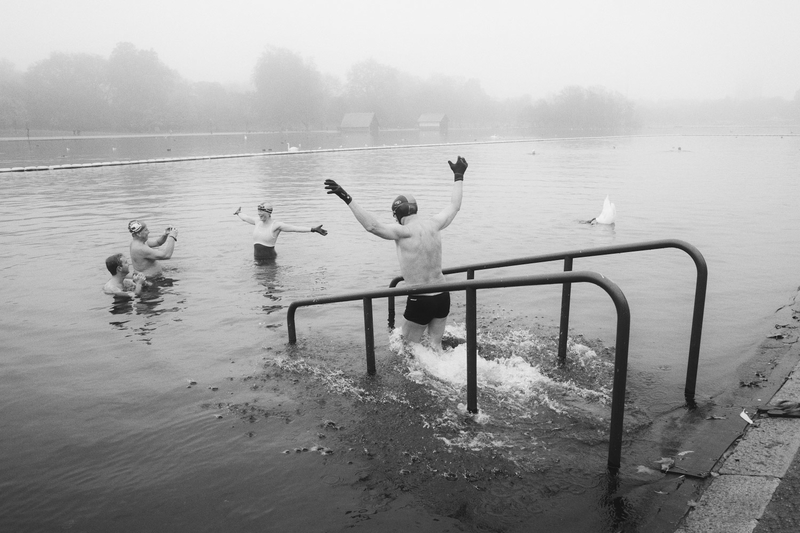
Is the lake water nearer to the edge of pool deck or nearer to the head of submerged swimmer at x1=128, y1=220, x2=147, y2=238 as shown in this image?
the edge of pool deck

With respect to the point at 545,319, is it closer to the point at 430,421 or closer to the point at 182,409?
the point at 430,421

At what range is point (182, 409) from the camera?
5.58m

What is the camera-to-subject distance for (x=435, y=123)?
4131 inches

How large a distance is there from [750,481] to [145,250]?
8.98m

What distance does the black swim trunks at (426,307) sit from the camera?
599 centimetres

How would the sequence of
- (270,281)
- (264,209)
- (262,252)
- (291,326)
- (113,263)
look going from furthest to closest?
(262,252) < (264,209) < (270,281) < (113,263) < (291,326)

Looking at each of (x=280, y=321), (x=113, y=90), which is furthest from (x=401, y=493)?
(x=113, y=90)

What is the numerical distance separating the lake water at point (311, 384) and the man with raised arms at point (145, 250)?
44cm

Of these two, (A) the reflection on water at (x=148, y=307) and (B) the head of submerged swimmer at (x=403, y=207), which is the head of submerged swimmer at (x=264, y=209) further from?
(B) the head of submerged swimmer at (x=403, y=207)

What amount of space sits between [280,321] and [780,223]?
41.6 ft

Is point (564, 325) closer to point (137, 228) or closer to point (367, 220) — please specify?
point (367, 220)

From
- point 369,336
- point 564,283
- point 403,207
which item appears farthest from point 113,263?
point 564,283

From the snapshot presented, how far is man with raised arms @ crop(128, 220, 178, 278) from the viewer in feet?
32.3

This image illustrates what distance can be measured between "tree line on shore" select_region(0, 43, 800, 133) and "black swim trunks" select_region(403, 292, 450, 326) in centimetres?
9036
